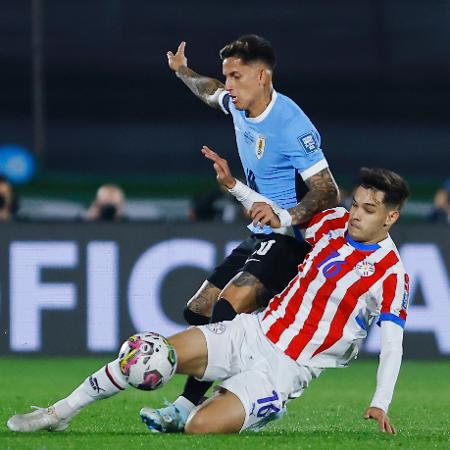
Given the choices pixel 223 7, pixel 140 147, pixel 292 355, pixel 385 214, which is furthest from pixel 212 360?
pixel 223 7

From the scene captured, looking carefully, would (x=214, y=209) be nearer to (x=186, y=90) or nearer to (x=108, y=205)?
(x=108, y=205)

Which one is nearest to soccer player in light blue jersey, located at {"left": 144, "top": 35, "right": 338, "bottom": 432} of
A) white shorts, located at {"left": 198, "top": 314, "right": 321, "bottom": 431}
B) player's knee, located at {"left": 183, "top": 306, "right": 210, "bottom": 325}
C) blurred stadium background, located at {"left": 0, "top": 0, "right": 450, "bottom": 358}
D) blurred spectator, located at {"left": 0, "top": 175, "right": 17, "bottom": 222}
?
player's knee, located at {"left": 183, "top": 306, "right": 210, "bottom": 325}

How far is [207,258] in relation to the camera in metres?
12.5

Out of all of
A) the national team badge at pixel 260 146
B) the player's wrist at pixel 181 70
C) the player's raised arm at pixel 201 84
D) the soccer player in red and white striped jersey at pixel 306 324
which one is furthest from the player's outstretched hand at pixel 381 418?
the player's wrist at pixel 181 70

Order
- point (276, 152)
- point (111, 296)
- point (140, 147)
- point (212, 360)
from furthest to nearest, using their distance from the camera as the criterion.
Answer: point (140, 147) < point (111, 296) < point (276, 152) < point (212, 360)

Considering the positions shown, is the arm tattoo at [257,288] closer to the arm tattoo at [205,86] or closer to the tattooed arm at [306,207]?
the tattooed arm at [306,207]

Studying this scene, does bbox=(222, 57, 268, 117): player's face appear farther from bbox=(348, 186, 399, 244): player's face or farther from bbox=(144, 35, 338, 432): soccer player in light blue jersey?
bbox=(348, 186, 399, 244): player's face

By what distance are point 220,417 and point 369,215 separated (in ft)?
4.05

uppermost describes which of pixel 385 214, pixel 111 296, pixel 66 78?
pixel 66 78

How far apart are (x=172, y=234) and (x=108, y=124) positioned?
27.0 ft

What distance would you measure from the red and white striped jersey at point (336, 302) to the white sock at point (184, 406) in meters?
0.57

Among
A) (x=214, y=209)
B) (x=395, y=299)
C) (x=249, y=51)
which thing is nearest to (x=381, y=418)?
(x=395, y=299)

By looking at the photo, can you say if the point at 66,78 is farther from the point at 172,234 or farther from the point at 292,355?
the point at 292,355

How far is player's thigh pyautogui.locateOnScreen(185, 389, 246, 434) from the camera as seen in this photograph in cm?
709
